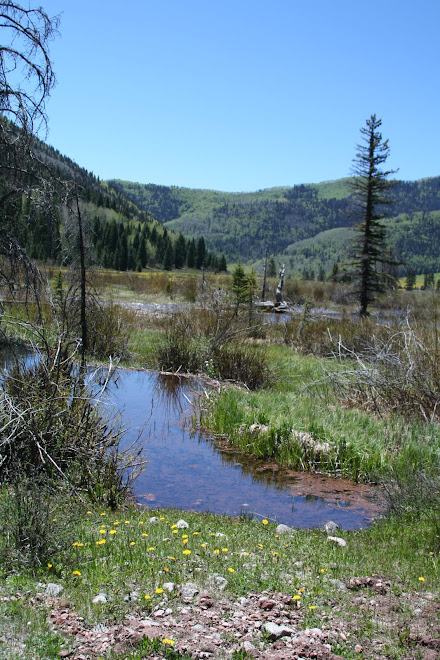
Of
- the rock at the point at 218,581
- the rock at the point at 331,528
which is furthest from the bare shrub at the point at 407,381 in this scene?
the rock at the point at 218,581

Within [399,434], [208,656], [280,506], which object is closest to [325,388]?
[399,434]

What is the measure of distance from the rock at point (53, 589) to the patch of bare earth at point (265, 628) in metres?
0.12

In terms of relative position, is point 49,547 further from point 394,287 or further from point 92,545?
point 394,287

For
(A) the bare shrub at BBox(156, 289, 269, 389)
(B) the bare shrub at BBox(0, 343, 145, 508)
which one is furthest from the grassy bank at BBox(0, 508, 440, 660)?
(A) the bare shrub at BBox(156, 289, 269, 389)

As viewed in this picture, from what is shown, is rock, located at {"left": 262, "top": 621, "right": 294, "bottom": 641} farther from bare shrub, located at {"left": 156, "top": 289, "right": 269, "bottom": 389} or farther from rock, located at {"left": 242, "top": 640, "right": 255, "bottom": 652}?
bare shrub, located at {"left": 156, "top": 289, "right": 269, "bottom": 389}

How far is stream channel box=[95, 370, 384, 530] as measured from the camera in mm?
7125

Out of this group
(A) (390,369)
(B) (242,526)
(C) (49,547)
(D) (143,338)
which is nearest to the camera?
(C) (49,547)

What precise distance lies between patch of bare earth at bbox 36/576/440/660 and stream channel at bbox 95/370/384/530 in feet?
9.88

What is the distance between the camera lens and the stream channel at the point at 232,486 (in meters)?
7.12

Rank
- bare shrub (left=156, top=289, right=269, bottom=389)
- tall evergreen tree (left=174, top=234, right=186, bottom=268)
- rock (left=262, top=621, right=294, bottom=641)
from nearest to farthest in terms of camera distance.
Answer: rock (left=262, top=621, right=294, bottom=641) → bare shrub (left=156, top=289, right=269, bottom=389) → tall evergreen tree (left=174, top=234, right=186, bottom=268)

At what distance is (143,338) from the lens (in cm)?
1891

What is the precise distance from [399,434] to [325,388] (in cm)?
343

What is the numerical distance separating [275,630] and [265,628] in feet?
0.22

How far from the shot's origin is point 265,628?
341 centimetres
